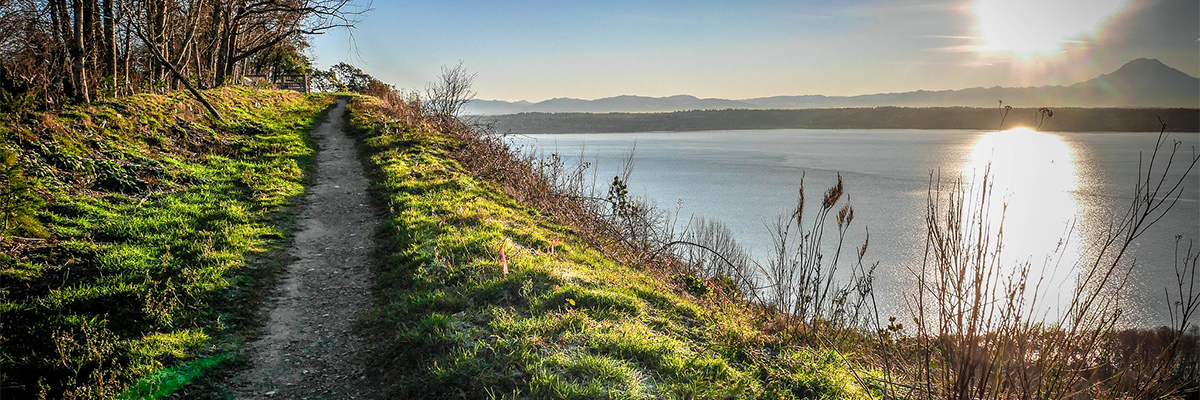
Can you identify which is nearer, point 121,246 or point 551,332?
point 551,332

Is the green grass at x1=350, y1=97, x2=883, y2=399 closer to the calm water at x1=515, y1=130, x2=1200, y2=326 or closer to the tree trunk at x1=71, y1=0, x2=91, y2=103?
the calm water at x1=515, y1=130, x2=1200, y2=326

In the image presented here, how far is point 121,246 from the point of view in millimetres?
5613

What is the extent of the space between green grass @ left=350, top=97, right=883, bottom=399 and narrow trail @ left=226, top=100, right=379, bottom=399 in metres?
0.23

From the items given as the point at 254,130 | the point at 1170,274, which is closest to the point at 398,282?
the point at 254,130

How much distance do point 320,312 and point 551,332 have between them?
224 centimetres

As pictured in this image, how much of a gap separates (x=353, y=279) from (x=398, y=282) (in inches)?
22.1

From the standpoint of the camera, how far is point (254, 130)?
13.9 meters

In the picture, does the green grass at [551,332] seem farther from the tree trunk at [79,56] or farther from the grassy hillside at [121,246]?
the tree trunk at [79,56]

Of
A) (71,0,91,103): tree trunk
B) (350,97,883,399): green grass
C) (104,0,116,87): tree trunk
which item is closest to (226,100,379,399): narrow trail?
(350,97,883,399): green grass

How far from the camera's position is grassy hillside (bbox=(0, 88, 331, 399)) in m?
3.85

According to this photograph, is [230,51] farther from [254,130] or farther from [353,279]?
[353,279]

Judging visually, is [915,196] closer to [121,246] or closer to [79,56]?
[121,246]

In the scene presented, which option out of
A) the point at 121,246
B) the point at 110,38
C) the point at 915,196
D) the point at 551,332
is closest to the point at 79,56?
the point at 110,38

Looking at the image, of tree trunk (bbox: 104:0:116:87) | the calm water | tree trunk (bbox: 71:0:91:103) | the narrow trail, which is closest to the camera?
the narrow trail
